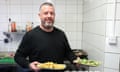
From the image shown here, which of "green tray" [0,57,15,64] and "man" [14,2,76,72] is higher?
"man" [14,2,76,72]

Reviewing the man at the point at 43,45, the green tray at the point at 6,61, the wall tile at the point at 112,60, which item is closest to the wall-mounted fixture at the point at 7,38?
the green tray at the point at 6,61

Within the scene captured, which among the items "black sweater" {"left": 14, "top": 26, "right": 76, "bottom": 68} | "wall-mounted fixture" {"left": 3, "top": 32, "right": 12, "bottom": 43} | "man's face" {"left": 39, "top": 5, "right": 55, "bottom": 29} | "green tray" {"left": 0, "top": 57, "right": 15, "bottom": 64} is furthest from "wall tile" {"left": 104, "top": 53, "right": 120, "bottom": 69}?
"wall-mounted fixture" {"left": 3, "top": 32, "right": 12, "bottom": 43}

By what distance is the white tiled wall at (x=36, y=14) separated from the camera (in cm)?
280

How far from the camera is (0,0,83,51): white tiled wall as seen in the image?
280 cm

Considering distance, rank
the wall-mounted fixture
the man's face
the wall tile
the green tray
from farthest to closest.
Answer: the wall-mounted fixture < the green tray < the wall tile < the man's face

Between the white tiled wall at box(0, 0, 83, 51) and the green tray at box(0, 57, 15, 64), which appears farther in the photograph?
the white tiled wall at box(0, 0, 83, 51)

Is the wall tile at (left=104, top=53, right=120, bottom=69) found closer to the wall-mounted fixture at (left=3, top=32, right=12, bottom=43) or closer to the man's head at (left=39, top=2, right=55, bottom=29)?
the man's head at (left=39, top=2, right=55, bottom=29)

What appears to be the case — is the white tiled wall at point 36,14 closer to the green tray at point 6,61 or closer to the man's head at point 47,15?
the green tray at point 6,61

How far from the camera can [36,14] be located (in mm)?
2824

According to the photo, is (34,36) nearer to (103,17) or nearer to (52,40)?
(52,40)

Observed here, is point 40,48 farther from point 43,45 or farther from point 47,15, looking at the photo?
point 47,15

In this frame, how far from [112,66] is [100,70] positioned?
0.16 m

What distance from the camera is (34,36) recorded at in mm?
1425

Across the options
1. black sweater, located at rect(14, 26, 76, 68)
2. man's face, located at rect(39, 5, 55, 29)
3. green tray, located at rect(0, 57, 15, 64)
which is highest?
man's face, located at rect(39, 5, 55, 29)
